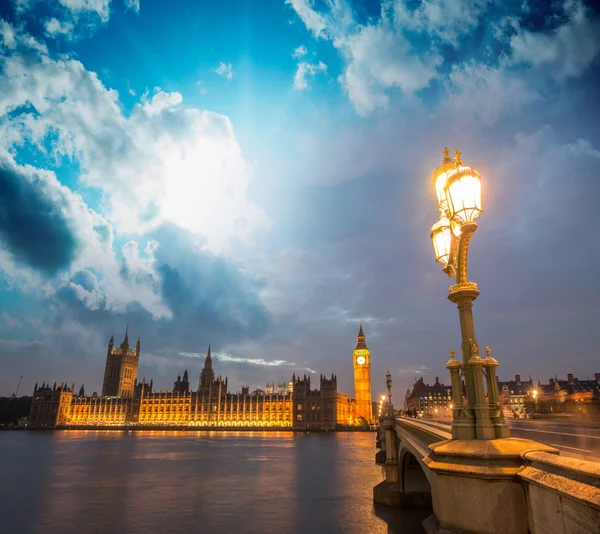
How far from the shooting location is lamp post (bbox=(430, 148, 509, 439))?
6469 millimetres

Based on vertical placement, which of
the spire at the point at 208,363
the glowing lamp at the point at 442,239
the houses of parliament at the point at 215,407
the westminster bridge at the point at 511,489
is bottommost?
the houses of parliament at the point at 215,407

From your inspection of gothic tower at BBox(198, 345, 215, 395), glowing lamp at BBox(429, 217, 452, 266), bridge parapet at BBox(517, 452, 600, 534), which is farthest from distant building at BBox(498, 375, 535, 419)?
gothic tower at BBox(198, 345, 215, 395)

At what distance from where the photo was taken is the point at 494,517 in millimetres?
5340

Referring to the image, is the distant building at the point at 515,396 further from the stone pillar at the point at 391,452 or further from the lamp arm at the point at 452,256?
the lamp arm at the point at 452,256

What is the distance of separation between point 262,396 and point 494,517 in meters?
167

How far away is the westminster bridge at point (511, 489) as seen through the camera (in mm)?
3865

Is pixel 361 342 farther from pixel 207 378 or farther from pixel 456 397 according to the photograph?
pixel 456 397

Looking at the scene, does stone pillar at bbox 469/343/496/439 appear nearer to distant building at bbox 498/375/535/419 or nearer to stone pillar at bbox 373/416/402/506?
stone pillar at bbox 373/416/402/506

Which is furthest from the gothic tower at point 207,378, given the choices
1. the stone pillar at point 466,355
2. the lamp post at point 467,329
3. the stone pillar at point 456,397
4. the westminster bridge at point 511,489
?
the westminster bridge at point 511,489

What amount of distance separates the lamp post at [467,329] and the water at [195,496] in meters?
21.1

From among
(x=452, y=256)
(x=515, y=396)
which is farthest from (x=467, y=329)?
(x=515, y=396)

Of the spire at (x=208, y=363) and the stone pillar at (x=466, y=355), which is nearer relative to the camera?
the stone pillar at (x=466, y=355)

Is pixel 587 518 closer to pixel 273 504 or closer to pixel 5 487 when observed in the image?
pixel 273 504

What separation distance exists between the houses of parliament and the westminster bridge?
149794 millimetres
